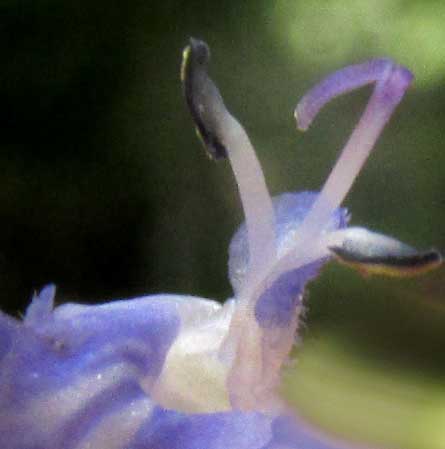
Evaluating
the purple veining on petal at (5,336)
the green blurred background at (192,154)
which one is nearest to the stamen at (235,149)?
the purple veining on petal at (5,336)

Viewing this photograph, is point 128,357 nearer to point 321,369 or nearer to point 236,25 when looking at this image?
point 321,369

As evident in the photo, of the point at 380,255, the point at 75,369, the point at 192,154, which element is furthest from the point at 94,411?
the point at 192,154

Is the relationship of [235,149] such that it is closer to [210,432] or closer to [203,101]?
[203,101]

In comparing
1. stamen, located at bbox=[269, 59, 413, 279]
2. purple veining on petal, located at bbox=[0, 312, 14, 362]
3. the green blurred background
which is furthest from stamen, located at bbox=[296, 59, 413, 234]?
the green blurred background

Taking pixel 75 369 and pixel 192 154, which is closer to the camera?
pixel 75 369

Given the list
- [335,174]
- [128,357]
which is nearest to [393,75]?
[335,174]

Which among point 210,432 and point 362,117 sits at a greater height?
point 362,117

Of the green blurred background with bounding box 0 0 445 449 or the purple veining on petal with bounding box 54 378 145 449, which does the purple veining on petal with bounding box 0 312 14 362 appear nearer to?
the purple veining on petal with bounding box 54 378 145 449
